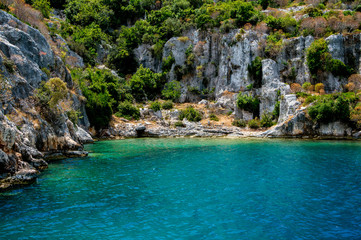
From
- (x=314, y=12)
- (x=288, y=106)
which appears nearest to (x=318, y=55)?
(x=288, y=106)

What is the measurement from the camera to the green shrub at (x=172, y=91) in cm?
6153

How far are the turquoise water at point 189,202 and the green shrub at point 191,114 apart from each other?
30319mm

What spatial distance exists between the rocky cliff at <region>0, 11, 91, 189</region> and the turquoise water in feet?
4.82

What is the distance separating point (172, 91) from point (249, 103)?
61.0 ft

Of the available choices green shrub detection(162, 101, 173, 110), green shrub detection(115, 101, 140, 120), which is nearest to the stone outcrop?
green shrub detection(162, 101, 173, 110)

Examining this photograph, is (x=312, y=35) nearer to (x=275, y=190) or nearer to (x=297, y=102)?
(x=297, y=102)

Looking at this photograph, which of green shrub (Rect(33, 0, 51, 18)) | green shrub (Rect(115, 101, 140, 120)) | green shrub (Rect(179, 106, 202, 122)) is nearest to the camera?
green shrub (Rect(115, 101, 140, 120))

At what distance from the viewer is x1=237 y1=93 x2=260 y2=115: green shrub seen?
51.5 meters

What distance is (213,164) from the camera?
22.5m

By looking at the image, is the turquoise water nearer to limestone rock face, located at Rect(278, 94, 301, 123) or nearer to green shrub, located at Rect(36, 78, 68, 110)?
green shrub, located at Rect(36, 78, 68, 110)

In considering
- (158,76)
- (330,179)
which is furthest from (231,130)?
(330,179)

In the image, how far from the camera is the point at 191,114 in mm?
53188

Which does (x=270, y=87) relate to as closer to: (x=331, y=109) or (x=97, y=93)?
(x=331, y=109)

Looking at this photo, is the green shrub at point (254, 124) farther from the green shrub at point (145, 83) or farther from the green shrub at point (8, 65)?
the green shrub at point (8, 65)
